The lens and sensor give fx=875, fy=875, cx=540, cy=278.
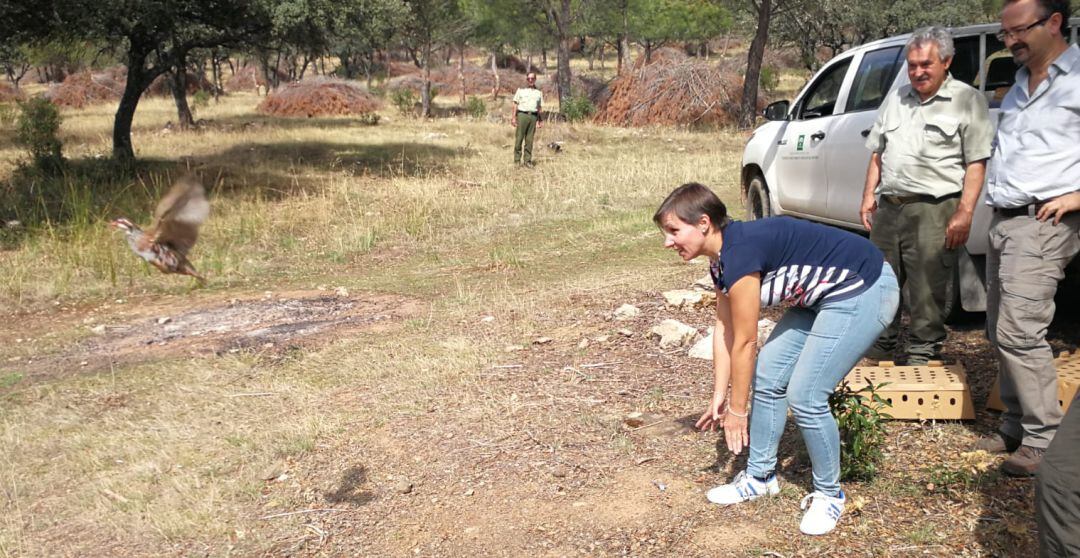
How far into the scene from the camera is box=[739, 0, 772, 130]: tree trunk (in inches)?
897

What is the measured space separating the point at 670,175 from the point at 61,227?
28.2ft

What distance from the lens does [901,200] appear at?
13.8 feet

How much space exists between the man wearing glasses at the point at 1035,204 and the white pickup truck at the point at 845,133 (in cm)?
127

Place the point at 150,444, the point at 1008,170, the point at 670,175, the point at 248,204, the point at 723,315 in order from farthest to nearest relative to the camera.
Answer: the point at 670,175
the point at 248,204
the point at 150,444
the point at 1008,170
the point at 723,315

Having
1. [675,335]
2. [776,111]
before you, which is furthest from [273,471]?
[776,111]

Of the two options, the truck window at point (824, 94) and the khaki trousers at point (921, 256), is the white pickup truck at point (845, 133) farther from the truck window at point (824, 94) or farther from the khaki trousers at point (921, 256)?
the khaki trousers at point (921, 256)

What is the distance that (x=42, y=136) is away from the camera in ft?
47.0

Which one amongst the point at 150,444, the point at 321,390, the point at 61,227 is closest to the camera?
the point at 150,444

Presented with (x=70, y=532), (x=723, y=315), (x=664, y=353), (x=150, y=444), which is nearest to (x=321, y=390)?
(x=150, y=444)

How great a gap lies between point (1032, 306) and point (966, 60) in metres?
2.25

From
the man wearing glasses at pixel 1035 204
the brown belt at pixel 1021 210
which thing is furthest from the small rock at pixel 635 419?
the brown belt at pixel 1021 210

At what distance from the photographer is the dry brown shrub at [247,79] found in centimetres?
4945

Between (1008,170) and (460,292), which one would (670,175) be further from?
(1008,170)

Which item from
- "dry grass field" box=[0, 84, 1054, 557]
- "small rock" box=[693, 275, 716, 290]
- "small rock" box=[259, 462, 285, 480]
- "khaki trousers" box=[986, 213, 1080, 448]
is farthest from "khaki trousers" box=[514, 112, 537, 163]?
"khaki trousers" box=[986, 213, 1080, 448]
